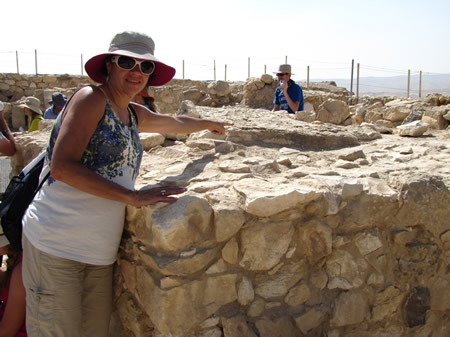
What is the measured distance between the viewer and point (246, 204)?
1.97 metres

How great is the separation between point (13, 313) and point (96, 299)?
1.42 feet

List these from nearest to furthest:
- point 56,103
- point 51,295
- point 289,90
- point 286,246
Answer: point 51,295 → point 286,246 → point 56,103 → point 289,90

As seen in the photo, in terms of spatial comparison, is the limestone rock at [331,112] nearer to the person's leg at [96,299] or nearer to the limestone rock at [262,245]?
the limestone rock at [262,245]

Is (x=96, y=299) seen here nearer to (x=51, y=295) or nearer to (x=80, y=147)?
(x=51, y=295)

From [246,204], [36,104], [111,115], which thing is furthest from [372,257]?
[36,104]

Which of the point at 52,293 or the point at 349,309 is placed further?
the point at 349,309

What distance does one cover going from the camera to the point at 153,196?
5.98 ft

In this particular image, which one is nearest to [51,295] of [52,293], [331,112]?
[52,293]

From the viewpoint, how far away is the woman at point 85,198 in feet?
5.34

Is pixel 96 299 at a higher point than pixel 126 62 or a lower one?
lower

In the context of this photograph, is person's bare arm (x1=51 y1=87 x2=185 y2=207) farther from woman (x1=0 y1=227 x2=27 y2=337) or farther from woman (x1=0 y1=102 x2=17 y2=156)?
woman (x1=0 y1=102 x2=17 y2=156)

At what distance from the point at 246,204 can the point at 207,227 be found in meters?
0.21

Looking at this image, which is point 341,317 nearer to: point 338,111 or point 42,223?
point 42,223

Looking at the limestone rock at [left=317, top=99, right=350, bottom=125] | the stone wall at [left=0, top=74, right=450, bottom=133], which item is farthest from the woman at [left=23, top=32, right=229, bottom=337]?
the limestone rock at [left=317, top=99, right=350, bottom=125]
